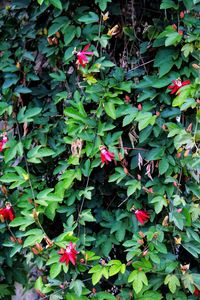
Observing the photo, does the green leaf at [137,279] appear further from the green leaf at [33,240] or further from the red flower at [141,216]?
the green leaf at [33,240]

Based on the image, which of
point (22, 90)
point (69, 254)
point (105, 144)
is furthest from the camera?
point (22, 90)

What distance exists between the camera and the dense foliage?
1.46m

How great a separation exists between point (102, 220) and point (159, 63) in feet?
1.91

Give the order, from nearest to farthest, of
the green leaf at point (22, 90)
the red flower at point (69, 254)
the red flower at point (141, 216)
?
1. the red flower at point (69, 254)
2. the red flower at point (141, 216)
3. the green leaf at point (22, 90)

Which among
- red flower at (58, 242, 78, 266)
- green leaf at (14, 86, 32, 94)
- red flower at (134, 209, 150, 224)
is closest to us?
red flower at (58, 242, 78, 266)

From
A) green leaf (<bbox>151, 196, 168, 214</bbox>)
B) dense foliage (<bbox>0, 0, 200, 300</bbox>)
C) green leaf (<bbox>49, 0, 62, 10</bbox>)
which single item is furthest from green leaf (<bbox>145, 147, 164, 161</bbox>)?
green leaf (<bbox>49, 0, 62, 10</bbox>)

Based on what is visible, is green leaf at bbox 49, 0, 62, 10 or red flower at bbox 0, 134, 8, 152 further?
red flower at bbox 0, 134, 8, 152

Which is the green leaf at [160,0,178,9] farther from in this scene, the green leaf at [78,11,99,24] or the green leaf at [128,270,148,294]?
the green leaf at [128,270,148,294]

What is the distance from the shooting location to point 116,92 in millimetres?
1520

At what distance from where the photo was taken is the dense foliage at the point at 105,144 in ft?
4.79

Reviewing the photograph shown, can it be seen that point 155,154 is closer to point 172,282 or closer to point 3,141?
point 172,282

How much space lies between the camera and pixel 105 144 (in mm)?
1509

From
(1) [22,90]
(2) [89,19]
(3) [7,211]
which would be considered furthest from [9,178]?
(2) [89,19]

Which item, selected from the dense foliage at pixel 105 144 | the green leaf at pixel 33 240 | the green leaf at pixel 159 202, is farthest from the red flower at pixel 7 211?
the green leaf at pixel 159 202
